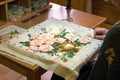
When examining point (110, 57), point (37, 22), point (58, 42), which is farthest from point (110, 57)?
point (37, 22)

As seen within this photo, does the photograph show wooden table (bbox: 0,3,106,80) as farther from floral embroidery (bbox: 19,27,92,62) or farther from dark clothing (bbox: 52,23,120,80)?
dark clothing (bbox: 52,23,120,80)

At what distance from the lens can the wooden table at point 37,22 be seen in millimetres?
1190

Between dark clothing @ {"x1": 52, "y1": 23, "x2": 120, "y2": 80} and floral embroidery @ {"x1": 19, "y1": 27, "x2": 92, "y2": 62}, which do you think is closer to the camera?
dark clothing @ {"x1": 52, "y1": 23, "x2": 120, "y2": 80}

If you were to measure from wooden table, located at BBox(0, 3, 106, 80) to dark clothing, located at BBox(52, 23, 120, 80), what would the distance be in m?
0.36

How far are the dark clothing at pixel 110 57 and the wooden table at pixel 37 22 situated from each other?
0.36 metres

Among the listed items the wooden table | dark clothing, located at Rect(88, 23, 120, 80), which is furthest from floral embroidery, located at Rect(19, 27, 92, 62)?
dark clothing, located at Rect(88, 23, 120, 80)

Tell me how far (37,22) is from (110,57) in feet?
2.69

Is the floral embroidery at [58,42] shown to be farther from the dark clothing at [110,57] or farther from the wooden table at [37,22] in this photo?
the dark clothing at [110,57]

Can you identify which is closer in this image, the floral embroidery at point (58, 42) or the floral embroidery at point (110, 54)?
the floral embroidery at point (110, 54)

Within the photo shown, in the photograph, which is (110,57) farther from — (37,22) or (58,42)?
(37,22)

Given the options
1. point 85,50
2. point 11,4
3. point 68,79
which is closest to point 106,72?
point 68,79

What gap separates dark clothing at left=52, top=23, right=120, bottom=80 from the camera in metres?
0.88

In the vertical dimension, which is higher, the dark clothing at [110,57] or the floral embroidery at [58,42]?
the dark clothing at [110,57]

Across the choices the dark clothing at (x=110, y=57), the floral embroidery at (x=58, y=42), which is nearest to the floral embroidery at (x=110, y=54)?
the dark clothing at (x=110, y=57)
